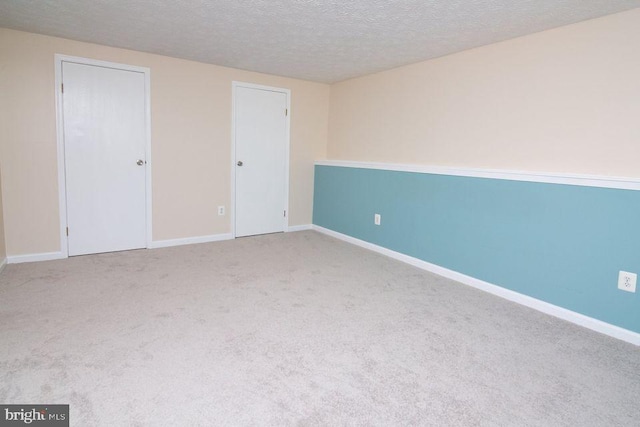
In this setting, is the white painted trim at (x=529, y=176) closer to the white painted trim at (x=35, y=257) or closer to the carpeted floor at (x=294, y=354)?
the carpeted floor at (x=294, y=354)

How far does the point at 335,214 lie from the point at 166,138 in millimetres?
2285

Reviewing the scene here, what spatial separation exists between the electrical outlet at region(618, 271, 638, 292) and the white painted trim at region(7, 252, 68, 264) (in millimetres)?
4754

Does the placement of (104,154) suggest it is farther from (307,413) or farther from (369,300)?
(307,413)

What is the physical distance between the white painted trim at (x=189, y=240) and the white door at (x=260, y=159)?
219 millimetres

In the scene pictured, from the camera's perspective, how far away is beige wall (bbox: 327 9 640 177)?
97.8 inches

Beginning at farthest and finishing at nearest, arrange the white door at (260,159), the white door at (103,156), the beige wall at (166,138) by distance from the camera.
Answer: the white door at (260,159)
the white door at (103,156)
the beige wall at (166,138)

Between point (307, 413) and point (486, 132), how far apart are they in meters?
2.77

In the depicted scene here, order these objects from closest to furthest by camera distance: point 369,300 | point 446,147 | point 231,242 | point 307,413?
point 307,413 → point 369,300 → point 446,147 → point 231,242

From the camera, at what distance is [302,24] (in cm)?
289

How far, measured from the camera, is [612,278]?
98.1 inches

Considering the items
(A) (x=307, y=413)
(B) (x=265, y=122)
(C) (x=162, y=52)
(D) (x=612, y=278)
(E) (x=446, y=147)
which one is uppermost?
(C) (x=162, y=52)

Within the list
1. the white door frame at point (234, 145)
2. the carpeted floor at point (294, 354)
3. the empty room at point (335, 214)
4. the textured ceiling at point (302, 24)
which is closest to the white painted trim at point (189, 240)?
the empty room at point (335, 214)

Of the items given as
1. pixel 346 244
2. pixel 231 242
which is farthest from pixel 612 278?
pixel 231 242

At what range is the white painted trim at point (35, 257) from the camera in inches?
140
